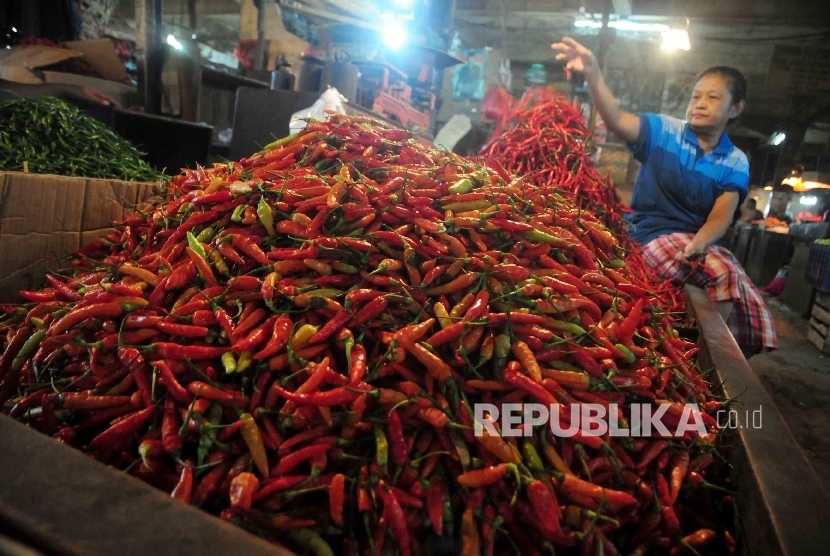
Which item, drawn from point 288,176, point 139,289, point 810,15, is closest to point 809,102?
point 810,15

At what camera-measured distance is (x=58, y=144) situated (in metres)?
3.49

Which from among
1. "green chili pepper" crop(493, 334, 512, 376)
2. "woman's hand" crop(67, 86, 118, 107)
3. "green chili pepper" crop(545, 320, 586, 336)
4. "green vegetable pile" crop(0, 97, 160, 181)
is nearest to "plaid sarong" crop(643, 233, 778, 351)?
"green chili pepper" crop(545, 320, 586, 336)

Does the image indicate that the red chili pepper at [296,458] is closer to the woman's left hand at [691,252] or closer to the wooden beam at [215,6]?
the woman's left hand at [691,252]

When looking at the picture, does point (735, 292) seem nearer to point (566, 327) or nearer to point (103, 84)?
point (566, 327)

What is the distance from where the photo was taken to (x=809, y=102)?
1165 centimetres

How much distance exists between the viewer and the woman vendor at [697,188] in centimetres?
343

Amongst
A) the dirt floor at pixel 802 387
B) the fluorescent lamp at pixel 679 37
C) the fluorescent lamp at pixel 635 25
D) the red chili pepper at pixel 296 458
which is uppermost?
the fluorescent lamp at pixel 635 25

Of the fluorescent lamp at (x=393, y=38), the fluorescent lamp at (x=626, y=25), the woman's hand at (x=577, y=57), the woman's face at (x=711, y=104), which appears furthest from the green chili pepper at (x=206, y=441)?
the fluorescent lamp at (x=626, y=25)

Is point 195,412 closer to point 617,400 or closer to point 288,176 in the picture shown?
point 288,176

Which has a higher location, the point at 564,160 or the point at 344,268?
the point at 564,160

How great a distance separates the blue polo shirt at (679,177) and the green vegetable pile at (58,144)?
421 cm

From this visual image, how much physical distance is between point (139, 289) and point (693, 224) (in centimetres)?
403

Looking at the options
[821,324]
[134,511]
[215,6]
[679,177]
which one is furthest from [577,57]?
[215,6]

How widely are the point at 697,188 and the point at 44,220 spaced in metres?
4.55
